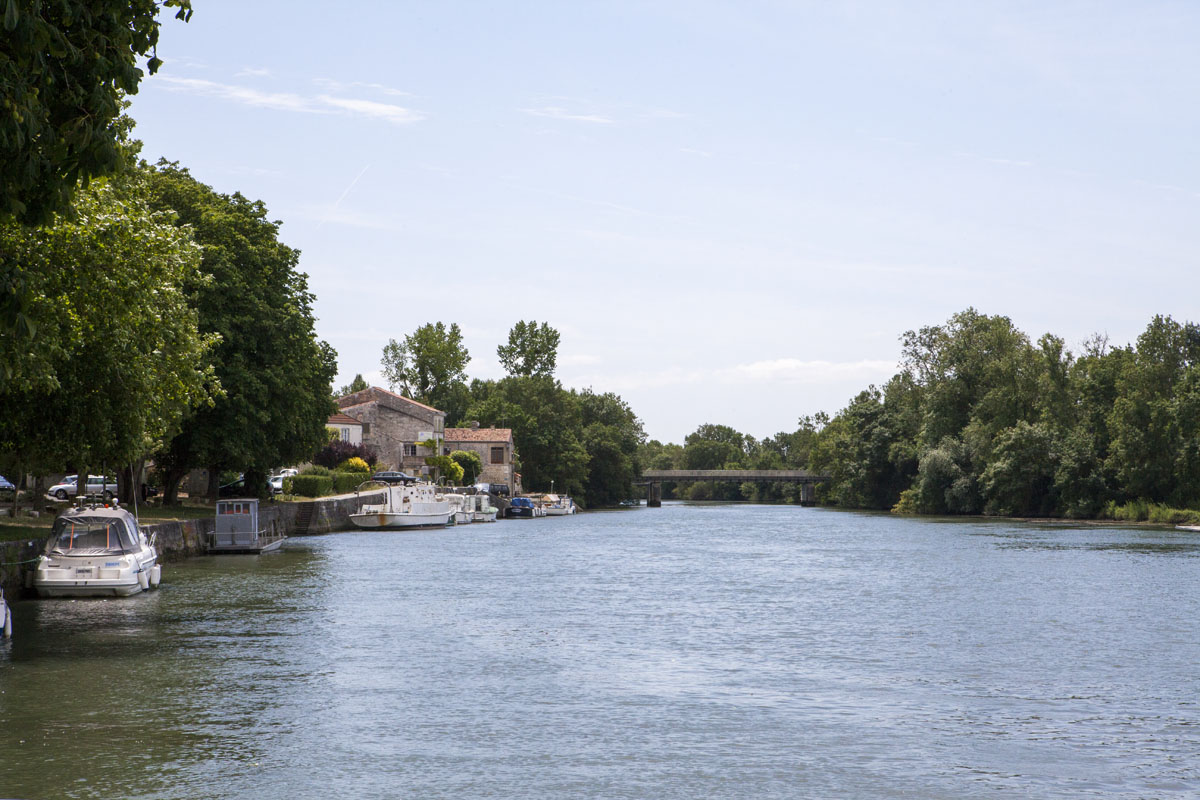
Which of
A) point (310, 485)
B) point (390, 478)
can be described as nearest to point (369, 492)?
point (390, 478)

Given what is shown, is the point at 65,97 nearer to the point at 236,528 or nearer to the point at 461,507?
the point at 236,528

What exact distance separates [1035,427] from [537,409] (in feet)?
198

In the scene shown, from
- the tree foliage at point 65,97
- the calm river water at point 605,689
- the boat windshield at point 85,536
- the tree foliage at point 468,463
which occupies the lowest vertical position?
the calm river water at point 605,689

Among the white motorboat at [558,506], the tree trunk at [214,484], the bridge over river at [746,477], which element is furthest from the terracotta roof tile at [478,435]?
the tree trunk at [214,484]

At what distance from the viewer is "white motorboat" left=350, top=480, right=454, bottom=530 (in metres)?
73.1

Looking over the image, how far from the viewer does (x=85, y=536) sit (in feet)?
97.5

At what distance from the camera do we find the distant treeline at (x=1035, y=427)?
8181 centimetres

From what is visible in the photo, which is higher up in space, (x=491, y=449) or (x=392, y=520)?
(x=491, y=449)

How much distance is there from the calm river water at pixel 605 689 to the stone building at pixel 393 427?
71452 mm

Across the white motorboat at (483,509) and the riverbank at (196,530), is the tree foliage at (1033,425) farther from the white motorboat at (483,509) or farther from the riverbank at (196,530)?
the riverbank at (196,530)

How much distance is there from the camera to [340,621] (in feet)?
88.8

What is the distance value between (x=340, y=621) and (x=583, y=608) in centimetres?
626

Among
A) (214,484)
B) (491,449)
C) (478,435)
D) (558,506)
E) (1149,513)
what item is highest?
(478,435)

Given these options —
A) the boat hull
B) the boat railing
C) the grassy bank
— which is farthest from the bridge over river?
the boat hull
